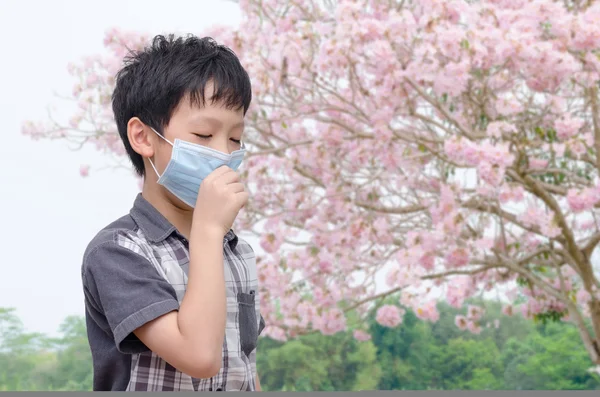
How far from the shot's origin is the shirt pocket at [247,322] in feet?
3.03

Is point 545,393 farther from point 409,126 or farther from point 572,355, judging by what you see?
point 572,355

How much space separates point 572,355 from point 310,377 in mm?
1714

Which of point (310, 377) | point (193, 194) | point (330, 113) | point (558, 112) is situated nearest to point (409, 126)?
point (330, 113)

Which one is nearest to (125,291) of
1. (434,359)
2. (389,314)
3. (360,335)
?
(389,314)

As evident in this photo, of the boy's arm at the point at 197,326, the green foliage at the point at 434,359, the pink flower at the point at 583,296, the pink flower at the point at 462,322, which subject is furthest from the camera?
the green foliage at the point at 434,359

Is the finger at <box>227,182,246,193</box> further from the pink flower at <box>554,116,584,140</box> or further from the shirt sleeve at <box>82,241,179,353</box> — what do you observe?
the pink flower at <box>554,116,584,140</box>

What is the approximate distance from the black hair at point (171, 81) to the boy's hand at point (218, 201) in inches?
3.9

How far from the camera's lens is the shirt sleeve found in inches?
30.5

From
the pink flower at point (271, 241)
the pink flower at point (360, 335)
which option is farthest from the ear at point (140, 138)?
the pink flower at point (360, 335)

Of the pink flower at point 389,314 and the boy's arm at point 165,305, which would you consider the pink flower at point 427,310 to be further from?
the boy's arm at point 165,305

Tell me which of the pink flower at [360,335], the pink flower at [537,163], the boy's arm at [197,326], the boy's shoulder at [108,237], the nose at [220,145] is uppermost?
the pink flower at [537,163]

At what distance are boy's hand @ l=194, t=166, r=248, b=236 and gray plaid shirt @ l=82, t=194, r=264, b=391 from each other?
0.08 metres

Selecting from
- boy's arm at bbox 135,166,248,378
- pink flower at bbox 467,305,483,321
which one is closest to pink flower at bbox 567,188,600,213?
pink flower at bbox 467,305,483,321

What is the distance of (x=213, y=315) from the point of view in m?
0.76
